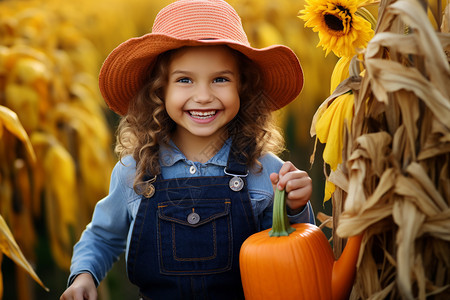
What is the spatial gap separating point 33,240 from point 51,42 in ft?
2.74

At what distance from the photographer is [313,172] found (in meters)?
2.96

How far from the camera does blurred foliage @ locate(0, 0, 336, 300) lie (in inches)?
79.4

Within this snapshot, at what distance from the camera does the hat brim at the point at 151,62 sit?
1358mm

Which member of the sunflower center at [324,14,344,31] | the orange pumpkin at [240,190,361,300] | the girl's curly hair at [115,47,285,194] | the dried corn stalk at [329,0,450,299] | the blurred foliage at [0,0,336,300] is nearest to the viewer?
the dried corn stalk at [329,0,450,299]

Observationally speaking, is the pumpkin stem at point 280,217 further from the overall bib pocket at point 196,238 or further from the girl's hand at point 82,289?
the girl's hand at point 82,289

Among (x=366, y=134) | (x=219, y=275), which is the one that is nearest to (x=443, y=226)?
(x=366, y=134)

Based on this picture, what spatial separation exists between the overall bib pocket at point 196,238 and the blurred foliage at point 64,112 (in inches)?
25.2

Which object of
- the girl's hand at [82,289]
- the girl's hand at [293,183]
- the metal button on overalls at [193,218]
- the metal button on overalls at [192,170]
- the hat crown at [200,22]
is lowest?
the girl's hand at [82,289]

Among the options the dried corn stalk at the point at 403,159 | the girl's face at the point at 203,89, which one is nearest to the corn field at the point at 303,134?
the dried corn stalk at the point at 403,159

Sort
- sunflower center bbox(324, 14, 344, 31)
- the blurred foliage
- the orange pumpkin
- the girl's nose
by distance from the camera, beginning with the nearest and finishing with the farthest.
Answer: the orange pumpkin < sunflower center bbox(324, 14, 344, 31) < the girl's nose < the blurred foliage

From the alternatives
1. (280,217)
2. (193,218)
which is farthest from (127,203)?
(280,217)

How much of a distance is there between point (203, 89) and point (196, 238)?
0.34m

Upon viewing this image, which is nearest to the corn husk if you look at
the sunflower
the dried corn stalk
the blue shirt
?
the dried corn stalk

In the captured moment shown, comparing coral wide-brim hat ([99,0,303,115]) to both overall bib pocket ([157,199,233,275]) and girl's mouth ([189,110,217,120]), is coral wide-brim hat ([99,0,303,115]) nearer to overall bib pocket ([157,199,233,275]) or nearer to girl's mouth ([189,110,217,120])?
girl's mouth ([189,110,217,120])
